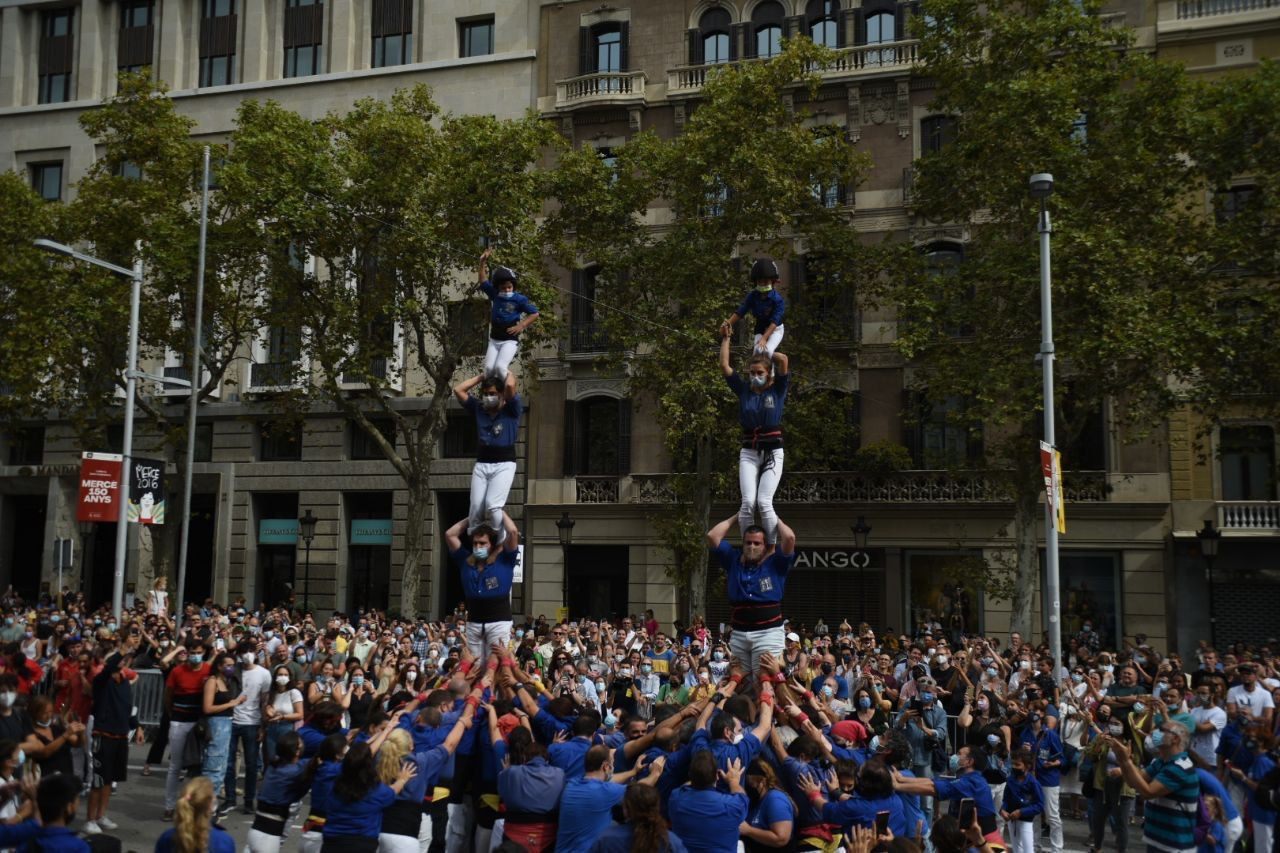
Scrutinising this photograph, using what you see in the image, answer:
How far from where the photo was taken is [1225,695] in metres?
16.4

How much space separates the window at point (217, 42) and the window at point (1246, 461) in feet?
123

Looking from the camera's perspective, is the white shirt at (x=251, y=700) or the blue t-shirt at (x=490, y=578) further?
the white shirt at (x=251, y=700)

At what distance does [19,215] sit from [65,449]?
11264mm

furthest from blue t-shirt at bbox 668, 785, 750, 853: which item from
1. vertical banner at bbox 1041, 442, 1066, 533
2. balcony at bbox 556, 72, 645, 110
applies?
balcony at bbox 556, 72, 645, 110

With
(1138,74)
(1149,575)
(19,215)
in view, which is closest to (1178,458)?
(1149,575)

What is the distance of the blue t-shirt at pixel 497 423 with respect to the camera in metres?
13.7

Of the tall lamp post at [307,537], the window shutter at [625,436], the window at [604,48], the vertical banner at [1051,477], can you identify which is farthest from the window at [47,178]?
the vertical banner at [1051,477]

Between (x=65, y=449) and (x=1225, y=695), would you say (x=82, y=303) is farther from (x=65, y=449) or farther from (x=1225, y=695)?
(x=1225, y=695)

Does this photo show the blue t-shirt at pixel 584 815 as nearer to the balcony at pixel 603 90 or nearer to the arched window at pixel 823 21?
the balcony at pixel 603 90

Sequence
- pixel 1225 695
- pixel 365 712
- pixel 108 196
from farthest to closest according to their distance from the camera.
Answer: pixel 108 196
pixel 1225 695
pixel 365 712

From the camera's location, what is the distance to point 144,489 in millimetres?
26672

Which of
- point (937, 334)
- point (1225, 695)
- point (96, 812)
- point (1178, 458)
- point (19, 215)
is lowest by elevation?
point (96, 812)

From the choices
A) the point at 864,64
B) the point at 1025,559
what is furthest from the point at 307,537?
the point at 864,64

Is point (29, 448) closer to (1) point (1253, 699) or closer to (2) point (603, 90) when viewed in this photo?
(2) point (603, 90)
